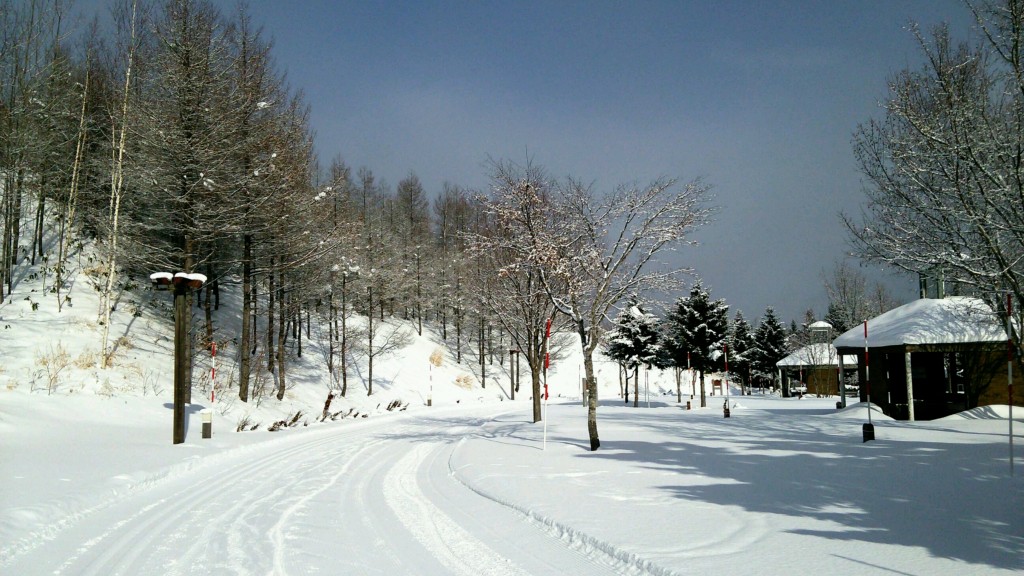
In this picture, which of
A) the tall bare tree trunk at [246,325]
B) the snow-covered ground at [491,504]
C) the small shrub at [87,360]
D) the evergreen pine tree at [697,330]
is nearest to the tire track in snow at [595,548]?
the snow-covered ground at [491,504]

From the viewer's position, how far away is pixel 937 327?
80.3 feet

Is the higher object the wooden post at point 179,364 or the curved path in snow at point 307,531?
the wooden post at point 179,364

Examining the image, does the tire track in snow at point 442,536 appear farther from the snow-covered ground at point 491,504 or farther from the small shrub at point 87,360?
the small shrub at point 87,360

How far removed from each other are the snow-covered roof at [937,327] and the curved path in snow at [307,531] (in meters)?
19.7

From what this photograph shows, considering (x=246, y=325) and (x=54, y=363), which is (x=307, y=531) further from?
(x=246, y=325)

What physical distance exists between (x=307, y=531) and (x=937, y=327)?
25232 mm

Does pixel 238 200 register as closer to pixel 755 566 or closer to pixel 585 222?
pixel 585 222

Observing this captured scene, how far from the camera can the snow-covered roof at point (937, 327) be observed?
23.2m

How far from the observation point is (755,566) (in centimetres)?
584

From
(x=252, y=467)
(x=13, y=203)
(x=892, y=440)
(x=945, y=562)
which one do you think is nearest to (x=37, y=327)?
(x=13, y=203)

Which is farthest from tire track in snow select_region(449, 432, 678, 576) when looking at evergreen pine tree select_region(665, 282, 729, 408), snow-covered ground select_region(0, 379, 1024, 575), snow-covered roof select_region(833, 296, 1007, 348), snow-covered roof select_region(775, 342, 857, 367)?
snow-covered roof select_region(775, 342, 857, 367)

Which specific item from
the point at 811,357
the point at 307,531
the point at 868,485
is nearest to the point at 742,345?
the point at 811,357

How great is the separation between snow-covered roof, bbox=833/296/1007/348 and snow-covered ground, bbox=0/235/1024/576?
328 centimetres

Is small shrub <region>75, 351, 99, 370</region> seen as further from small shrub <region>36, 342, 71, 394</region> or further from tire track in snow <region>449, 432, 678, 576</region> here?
tire track in snow <region>449, 432, 678, 576</region>
